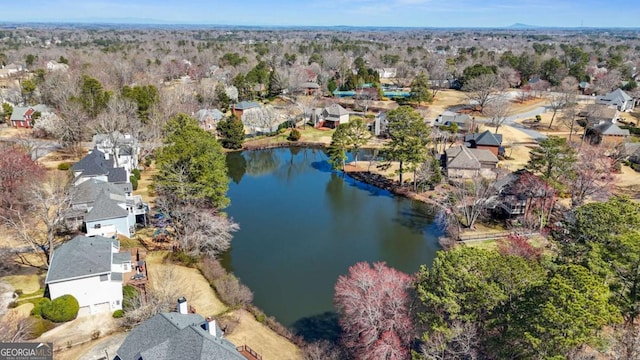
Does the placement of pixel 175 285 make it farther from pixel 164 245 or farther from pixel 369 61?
pixel 369 61

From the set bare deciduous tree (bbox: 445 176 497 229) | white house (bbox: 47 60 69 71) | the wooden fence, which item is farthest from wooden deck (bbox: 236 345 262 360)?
white house (bbox: 47 60 69 71)

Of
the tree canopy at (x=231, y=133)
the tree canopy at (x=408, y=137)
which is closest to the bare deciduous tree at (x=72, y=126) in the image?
the tree canopy at (x=231, y=133)

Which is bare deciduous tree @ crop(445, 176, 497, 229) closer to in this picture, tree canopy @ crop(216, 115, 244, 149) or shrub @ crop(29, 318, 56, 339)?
shrub @ crop(29, 318, 56, 339)

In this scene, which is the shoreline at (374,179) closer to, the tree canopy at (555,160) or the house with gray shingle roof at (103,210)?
the tree canopy at (555,160)

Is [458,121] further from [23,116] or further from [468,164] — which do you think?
[23,116]

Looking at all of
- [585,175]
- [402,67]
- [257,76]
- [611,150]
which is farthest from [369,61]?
[585,175]

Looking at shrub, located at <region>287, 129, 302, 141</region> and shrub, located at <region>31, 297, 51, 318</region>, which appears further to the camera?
shrub, located at <region>287, 129, 302, 141</region>
